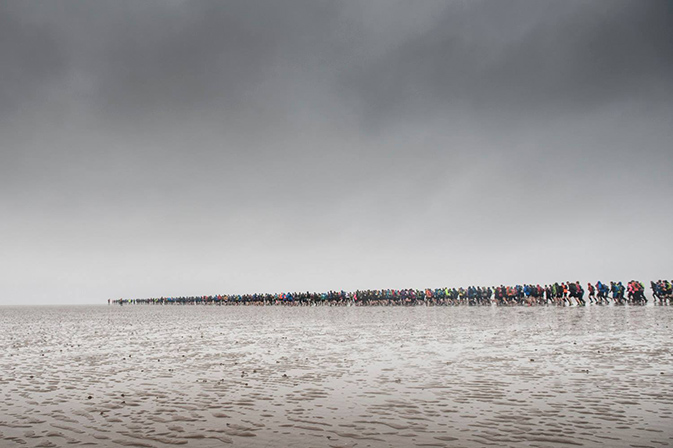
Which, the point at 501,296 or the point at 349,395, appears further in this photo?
the point at 501,296

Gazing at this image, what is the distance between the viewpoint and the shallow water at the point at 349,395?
6027mm

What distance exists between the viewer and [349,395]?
848 cm

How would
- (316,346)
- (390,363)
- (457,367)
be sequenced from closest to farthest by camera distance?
(457,367) → (390,363) → (316,346)

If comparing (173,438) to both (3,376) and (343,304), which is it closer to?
(3,376)

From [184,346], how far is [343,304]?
194 ft

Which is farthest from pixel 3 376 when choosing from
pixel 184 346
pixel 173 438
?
pixel 173 438

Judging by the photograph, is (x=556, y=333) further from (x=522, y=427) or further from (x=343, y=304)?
(x=343, y=304)

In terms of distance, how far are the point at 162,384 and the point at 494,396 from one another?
24.5 feet

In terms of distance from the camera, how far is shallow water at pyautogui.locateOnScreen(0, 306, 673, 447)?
19.8 ft

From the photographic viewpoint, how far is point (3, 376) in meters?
11.2

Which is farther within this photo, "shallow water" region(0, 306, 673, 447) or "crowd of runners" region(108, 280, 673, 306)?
"crowd of runners" region(108, 280, 673, 306)

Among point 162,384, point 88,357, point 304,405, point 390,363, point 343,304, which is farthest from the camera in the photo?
point 343,304

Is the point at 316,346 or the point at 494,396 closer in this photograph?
the point at 494,396

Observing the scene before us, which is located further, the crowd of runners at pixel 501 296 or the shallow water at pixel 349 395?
the crowd of runners at pixel 501 296
